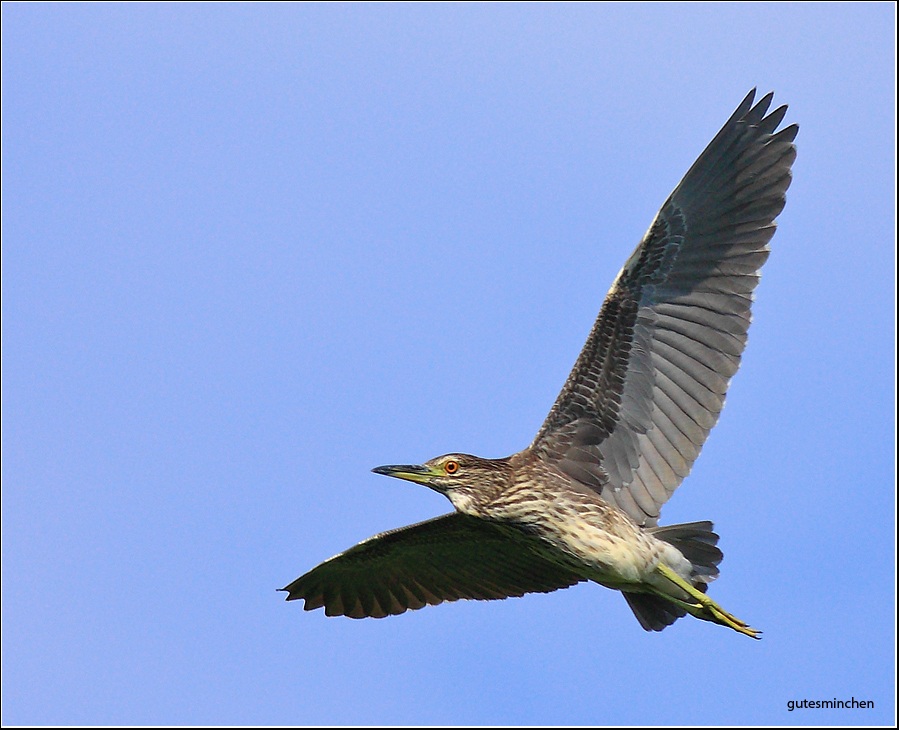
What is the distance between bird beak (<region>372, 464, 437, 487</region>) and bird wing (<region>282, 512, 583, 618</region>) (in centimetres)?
56

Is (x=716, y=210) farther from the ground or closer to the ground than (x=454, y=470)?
farther from the ground

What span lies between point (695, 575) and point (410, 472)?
256cm

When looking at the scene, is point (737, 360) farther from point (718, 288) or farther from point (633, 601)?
point (633, 601)

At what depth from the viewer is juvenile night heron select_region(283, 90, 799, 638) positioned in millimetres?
11609

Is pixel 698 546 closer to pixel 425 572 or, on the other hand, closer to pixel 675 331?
pixel 675 331

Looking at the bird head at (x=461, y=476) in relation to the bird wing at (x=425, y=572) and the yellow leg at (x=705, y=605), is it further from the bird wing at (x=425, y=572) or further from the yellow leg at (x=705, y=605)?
Answer: the yellow leg at (x=705, y=605)

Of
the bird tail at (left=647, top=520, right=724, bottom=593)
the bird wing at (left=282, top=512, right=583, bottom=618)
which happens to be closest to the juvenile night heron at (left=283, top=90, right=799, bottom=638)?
the bird tail at (left=647, top=520, right=724, bottom=593)

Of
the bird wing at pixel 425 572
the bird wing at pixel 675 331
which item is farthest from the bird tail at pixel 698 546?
the bird wing at pixel 425 572

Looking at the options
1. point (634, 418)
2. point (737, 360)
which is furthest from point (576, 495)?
point (737, 360)

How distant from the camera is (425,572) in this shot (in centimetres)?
1327

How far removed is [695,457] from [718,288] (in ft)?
4.83

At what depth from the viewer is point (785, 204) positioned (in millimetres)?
11750

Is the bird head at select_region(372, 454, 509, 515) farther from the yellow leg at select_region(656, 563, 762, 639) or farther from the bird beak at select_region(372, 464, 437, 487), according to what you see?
the yellow leg at select_region(656, 563, 762, 639)

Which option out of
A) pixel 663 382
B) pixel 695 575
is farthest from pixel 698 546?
pixel 663 382
